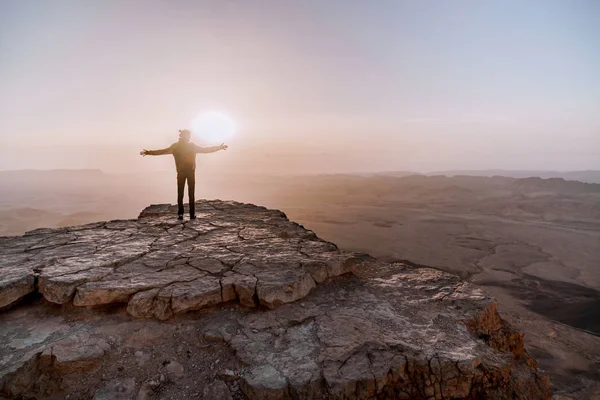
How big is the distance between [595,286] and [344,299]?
48.7 ft

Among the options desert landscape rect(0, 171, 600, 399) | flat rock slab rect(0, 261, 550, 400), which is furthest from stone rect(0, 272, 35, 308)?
desert landscape rect(0, 171, 600, 399)

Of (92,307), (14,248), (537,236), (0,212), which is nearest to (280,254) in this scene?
(92,307)

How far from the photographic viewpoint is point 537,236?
2048cm

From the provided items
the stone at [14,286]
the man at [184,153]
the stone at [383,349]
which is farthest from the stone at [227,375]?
the man at [184,153]

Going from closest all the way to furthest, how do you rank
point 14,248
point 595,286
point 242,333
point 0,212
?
1. point 242,333
2. point 14,248
3. point 595,286
4. point 0,212

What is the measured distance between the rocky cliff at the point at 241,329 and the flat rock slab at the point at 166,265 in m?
0.02

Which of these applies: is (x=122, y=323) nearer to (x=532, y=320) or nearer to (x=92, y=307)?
(x=92, y=307)

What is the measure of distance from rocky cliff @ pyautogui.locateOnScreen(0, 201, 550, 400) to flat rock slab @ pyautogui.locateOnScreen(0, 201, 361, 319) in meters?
0.02

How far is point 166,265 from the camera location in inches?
142

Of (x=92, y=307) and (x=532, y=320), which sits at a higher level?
(x=92, y=307)

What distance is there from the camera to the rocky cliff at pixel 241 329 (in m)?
2.31

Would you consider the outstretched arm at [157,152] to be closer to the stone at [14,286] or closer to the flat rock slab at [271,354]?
the stone at [14,286]

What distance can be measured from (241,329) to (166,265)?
145cm

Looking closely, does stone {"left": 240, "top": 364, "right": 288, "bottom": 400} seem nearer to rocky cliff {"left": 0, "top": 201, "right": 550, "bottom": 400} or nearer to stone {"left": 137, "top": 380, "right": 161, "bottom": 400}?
rocky cliff {"left": 0, "top": 201, "right": 550, "bottom": 400}
